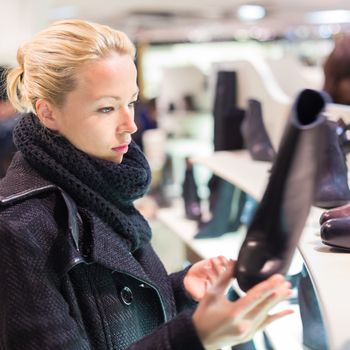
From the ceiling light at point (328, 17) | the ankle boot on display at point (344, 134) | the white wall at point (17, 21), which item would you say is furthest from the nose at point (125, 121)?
the ceiling light at point (328, 17)

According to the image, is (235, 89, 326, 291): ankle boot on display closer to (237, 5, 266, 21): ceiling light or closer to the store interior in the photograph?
the store interior

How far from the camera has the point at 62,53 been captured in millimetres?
771

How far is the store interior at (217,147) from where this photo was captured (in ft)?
2.92

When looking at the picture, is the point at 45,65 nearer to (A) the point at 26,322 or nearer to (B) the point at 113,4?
(A) the point at 26,322

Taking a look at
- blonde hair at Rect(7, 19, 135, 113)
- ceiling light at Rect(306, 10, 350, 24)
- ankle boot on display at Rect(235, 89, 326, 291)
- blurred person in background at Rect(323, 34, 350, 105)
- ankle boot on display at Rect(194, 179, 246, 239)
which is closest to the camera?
ankle boot on display at Rect(235, 89, 326, 291)

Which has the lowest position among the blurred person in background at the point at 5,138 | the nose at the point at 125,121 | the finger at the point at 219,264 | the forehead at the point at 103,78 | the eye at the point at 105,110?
the blurred person in background at the point at 5,138

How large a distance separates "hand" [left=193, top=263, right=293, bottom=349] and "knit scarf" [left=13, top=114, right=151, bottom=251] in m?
0.24

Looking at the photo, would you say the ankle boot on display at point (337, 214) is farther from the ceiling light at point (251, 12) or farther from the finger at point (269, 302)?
the ceiling light at point (251, 12)

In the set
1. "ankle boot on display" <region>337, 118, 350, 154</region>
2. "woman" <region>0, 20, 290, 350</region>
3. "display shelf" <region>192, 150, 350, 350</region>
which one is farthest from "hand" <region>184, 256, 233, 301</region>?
"ankle boot on display" <region>337, 118, 350, 154</region>

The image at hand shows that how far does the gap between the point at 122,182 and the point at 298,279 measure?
0.40 metres

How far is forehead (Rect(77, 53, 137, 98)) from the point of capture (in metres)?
0.78

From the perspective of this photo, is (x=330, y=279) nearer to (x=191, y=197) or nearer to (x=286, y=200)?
(x=286, y=200)

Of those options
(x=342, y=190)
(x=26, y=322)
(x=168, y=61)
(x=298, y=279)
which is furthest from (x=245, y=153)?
(x=168, y=61)

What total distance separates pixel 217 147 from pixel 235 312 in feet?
5.62
